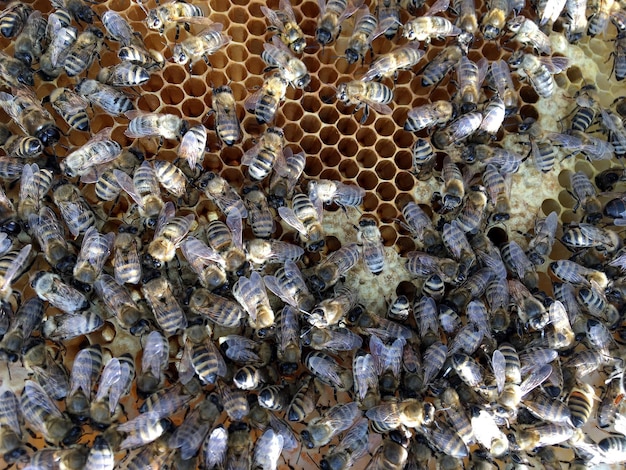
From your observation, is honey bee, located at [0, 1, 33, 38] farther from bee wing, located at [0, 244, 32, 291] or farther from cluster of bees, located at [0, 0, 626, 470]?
bee wing, located at [0, 244, 32, 291]

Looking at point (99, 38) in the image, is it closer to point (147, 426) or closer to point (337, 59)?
point (337, 59)

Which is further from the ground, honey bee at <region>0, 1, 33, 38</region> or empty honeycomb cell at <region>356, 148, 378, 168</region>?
honey bee at <region>0, 1, 33, 38</region>

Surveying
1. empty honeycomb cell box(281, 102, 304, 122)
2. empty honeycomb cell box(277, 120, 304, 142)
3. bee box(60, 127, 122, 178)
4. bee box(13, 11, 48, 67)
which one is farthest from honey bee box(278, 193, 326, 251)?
bee box(13, 11, 48, 67)

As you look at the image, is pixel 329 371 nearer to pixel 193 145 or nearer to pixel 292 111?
pixel 193 145

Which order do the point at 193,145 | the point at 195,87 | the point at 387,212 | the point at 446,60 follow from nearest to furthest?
the point at 193,145 < the point at 446,60 < the point at 195,87 < the point at 387,212

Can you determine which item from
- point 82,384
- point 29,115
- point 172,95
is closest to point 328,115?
point 172,95

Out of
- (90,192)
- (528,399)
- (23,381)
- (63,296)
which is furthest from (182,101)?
(528,399)
